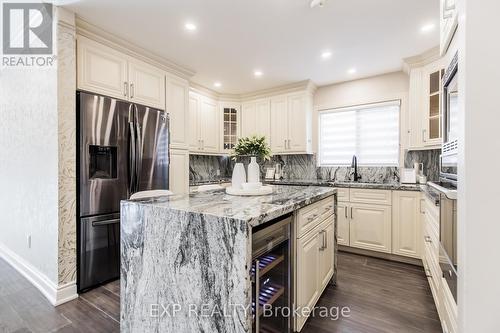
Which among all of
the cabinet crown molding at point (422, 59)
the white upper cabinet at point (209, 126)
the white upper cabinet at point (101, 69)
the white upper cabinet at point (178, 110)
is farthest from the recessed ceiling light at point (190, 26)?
the cabinet crown molding at point (422, 59)

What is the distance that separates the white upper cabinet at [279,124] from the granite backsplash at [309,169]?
16.6 inches

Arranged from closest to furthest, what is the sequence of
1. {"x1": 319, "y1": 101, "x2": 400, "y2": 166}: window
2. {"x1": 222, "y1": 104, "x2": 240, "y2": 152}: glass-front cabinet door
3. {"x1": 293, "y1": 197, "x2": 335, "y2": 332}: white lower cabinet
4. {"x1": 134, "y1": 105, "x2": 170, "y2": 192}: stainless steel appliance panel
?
{"x1": 293, "y1": 197, "x2": 335, "y2": 332}: white lower cabinet
{"x1": 134, "y1": 105, "x2": 170, "y2": 192}: stainless steel appliance panel
{"x1": 319, "y1": 101, "x2": 400, "y2": 166}: window
{"x1": 222, "y1": 104, "x2": 240, "y2": 152}: glass-front cabinet door

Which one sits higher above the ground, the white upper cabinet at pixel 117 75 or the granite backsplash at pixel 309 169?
the white upper cabinet at pixel 117 75

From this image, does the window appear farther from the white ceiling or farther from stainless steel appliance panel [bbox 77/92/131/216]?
stainless steel appliance panel [bbox 77/92/131/216]

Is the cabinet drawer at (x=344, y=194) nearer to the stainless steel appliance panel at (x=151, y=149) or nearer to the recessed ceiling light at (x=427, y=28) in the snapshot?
the recessed ceiling light at (x=427, y=28)

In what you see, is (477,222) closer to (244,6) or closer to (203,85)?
(244,6)

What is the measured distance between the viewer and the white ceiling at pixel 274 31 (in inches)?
81.9

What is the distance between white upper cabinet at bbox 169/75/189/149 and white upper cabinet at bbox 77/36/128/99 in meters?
0.65

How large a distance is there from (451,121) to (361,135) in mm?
2411

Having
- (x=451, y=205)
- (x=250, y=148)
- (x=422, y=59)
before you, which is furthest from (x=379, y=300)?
(x=422, y=59)

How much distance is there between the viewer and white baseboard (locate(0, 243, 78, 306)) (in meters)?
2.08

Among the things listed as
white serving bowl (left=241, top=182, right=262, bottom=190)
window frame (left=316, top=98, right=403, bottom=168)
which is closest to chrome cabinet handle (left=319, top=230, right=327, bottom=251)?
white serving bowl (left=241, top=182, right=262, bottom=190)

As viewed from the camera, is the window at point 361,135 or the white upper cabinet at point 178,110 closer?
the white upper cabinet at point 178,110

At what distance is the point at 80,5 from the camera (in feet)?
6.77
